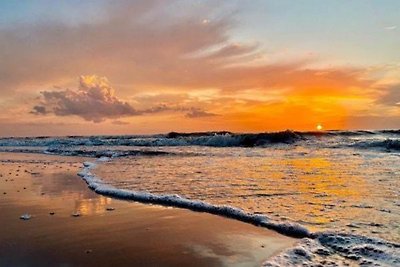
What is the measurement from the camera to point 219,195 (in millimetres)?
9539

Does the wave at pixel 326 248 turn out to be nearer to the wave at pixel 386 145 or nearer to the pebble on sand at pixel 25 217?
the pebble on sand at pixel 25 217

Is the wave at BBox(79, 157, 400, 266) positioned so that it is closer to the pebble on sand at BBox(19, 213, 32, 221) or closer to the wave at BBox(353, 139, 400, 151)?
the pebble on sand at BBox(19, 213, 32, 221)

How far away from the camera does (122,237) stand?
6.21 meters

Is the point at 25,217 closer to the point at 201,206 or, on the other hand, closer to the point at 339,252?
the point at 201,206

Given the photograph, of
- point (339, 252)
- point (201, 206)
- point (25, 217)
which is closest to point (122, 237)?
point (25, 217)

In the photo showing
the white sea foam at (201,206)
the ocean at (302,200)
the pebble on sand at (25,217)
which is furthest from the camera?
the pebble on sand at (25,217)

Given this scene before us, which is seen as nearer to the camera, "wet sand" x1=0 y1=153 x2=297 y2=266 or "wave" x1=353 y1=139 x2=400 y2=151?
"wet sand" x1=0 y1=153 x2=297 y2=266

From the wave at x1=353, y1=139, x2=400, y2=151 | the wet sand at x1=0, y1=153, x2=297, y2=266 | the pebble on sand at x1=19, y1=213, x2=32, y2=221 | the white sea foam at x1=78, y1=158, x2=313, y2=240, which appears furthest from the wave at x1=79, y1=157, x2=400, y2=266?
the wave at x1=353, y1=139, x2=400, y2=151

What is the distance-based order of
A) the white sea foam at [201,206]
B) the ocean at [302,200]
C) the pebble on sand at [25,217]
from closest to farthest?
the ocean at [302,200], the white sea foam at [201,206], the pebble on sand at [25,217]

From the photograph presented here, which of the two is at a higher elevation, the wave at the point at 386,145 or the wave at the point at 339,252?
the wave at the point at 386,145

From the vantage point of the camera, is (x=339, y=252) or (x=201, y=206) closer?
(x=339, y=252)

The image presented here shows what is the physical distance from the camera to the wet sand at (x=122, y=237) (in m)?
5.24

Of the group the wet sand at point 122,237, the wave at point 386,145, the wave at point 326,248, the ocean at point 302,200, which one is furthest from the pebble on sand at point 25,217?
the wave at point 386,145

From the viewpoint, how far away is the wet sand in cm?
524
